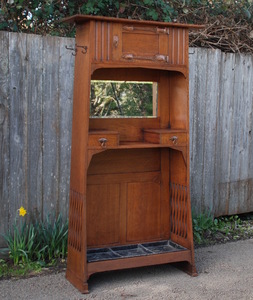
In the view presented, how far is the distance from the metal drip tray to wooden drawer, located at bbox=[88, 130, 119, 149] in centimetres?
98

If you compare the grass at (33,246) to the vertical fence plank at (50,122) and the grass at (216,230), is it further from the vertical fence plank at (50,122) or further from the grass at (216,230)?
the grass at (216,230)

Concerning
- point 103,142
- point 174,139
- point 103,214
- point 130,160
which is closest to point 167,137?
point 174,139

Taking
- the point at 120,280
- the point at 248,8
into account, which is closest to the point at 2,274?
the point at 120,280

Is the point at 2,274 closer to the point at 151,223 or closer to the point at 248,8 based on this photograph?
the point at 151,223

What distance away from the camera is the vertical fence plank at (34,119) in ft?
17.4

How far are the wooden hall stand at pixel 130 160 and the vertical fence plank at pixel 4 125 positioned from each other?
69cm

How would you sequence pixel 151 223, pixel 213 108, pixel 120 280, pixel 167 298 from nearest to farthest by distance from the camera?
pixel 167 298 < pixel 120 280 < pixel 151 223 < pixel 213 108

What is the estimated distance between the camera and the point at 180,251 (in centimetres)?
515

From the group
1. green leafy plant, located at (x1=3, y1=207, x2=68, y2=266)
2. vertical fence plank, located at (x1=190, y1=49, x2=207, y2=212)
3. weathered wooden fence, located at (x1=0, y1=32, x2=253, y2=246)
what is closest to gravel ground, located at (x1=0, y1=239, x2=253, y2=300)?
green leafy plant, located at (x1=3, y1=207, x2=68, y2=266)

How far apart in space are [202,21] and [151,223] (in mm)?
2845

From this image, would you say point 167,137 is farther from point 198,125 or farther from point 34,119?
point 198,125

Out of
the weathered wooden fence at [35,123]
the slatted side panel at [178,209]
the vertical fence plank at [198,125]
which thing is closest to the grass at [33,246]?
the weathered wooden fence at [35,123]

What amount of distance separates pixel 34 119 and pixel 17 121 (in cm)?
17

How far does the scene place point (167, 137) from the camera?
500 centimetres
